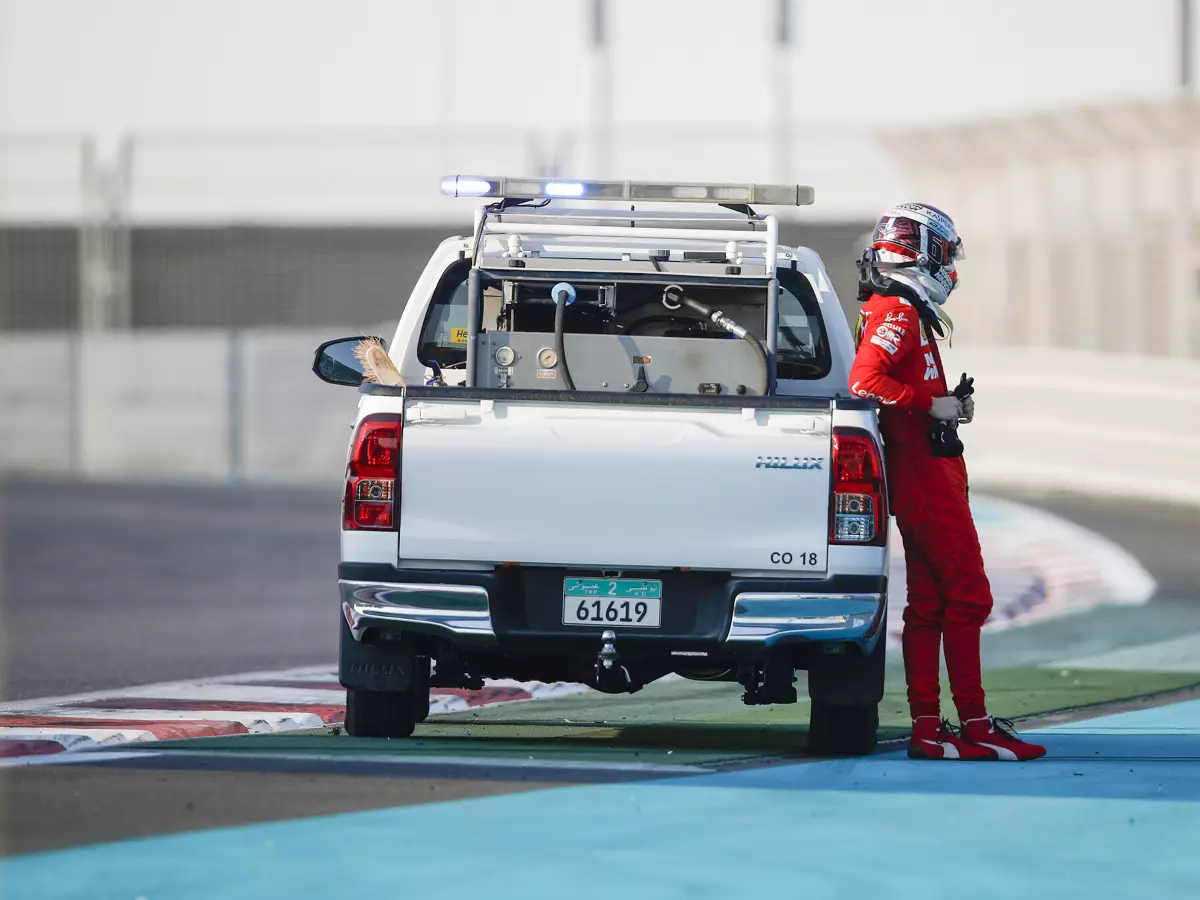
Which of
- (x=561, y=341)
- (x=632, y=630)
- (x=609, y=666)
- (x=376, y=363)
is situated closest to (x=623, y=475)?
(x=632, y=630)

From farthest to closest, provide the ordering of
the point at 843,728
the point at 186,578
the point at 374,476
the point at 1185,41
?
the point at 1185,41 < the point at 186,578 < the point at 843,728 < the point at 374,476

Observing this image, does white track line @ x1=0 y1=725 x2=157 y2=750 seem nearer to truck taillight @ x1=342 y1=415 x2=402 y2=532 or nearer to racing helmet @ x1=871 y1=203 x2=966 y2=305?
truck taillight @ x1=342 y1=415 x2=402 y2=532

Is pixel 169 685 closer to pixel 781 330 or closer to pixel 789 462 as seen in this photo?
pixel 781 330

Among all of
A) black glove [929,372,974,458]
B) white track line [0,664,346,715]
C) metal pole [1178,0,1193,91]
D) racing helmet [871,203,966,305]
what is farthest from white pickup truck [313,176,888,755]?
metal pole [1178,0,1193,91]

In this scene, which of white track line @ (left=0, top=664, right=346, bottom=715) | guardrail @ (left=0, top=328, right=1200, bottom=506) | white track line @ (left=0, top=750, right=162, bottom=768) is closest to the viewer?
white track line @ (left=0, top=750, right=162, bottom=768)

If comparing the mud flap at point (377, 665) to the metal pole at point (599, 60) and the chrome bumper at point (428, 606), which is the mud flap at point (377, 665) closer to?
the chrome bumper at point (428, 606)

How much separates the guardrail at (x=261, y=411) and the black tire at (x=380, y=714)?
687 inches

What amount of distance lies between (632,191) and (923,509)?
5.26 ft

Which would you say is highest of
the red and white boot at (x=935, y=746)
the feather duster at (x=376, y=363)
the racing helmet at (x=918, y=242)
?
the racing helmet at (x=918, y=242)

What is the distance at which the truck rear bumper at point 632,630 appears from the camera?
8195 mm

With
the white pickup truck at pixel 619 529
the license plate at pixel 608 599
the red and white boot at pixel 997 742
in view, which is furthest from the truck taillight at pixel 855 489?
the red and white boot at pixel 997 742

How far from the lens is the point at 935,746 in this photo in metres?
8.79

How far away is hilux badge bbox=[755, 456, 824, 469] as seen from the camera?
320 inches

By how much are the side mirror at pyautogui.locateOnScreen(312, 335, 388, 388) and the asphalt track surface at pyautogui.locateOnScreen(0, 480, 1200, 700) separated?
2818 mm
